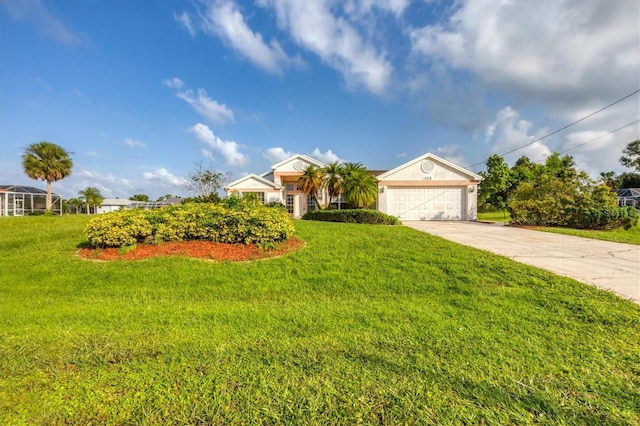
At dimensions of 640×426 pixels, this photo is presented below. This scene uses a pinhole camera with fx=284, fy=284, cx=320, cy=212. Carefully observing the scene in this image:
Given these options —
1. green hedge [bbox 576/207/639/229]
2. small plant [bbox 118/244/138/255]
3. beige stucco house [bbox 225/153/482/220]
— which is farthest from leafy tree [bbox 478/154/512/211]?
small plant [bbox 118/244/138/255]

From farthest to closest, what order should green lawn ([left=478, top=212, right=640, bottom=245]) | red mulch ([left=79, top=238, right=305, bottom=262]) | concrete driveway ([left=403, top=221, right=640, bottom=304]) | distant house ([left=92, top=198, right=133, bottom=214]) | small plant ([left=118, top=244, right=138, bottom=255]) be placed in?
distant house ([left=92, top=198, right=133, bottom=214]) → green lawn ([left=478, top=212, right=640, bottom=245]) → small plant ([left=118, top=244, right=138, bottom=255]) → red mulch ([left=79, top=238, right=305, bottom=262]) → concrete driveway ([left=403, top=221, right=640, bottom=304])

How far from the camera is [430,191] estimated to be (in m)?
20.4

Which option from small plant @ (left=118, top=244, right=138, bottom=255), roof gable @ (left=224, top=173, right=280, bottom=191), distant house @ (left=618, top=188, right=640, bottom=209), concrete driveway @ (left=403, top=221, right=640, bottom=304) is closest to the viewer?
concrete driveway @ (left=403, top=221, right=640, bottom=304)

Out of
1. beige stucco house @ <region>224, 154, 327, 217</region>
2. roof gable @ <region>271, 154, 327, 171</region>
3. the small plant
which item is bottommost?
the small plant

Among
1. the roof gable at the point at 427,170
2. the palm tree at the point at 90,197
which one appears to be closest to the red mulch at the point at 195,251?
the roof gable at the point at 427,170

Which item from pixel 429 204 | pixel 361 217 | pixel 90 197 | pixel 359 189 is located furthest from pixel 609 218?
pixel 90 197

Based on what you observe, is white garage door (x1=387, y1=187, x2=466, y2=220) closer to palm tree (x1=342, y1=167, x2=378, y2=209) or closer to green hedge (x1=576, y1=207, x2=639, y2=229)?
palm tree (x1=342, y1=167, x2=378, y2=209)

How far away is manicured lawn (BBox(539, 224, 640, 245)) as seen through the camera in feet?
36.4

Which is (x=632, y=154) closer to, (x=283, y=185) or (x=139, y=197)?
(x=283, y=185)

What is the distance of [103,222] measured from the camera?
23.2 ft

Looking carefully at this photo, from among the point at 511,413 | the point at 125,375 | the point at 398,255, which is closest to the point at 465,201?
the point at 398,255

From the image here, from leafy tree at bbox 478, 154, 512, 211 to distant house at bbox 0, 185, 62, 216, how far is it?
44072 millimetres

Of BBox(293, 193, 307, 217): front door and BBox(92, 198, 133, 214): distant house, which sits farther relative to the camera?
BBox(92, 198, 133, 214): distant house

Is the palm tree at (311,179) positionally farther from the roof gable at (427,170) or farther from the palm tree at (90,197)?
the palm tree at (90,197)
